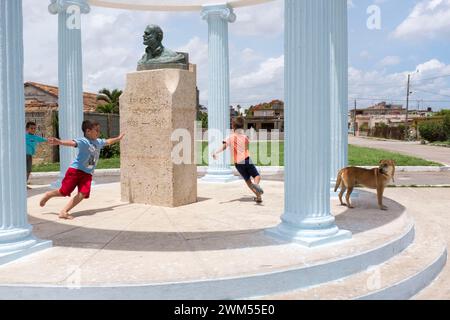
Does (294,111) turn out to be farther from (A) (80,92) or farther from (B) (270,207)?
(A) (80,92)

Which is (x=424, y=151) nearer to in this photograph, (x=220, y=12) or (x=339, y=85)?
(x=220, y=12)

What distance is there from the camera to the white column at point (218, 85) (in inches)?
463

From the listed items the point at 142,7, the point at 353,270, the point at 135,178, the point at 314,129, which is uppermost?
the point at 142,7

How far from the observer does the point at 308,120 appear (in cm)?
529

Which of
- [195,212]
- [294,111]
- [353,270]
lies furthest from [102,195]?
[353,270]

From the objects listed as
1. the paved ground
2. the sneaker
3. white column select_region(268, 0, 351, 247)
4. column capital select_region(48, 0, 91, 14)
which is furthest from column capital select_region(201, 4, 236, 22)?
white column select_region(268, 0, 351, 247)

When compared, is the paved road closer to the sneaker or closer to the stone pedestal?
the sneaker

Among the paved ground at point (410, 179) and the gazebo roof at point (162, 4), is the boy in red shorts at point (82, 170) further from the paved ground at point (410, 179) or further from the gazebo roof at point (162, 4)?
the gazebo roof at point (162, 4)

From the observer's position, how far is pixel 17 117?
4.88 metres

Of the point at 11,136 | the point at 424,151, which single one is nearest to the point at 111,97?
the point at 424,151

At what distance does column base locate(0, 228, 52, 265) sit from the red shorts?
5.58 feet

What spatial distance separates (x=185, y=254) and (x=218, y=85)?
7584mm

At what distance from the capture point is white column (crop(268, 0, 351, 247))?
17.2 ft

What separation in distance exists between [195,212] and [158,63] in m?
2.89
